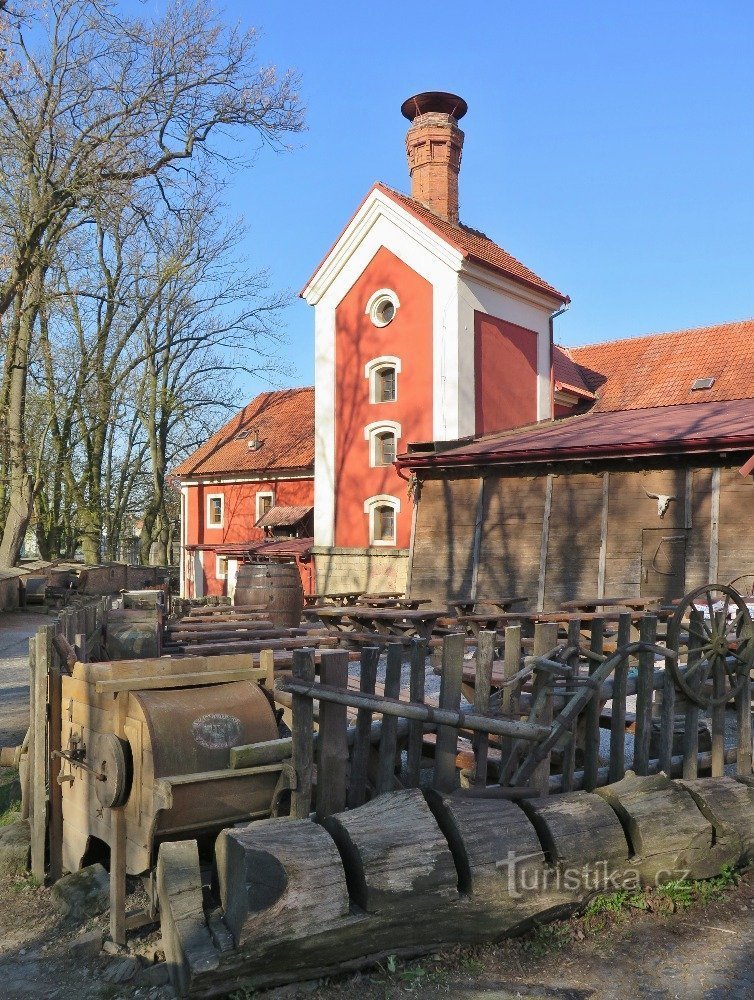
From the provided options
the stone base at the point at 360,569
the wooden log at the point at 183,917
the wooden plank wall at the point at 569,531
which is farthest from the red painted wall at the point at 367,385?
the wooden log at the point at 183,917

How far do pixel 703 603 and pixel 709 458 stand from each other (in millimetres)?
4025

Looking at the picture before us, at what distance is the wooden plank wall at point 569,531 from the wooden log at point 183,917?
11.3 metres

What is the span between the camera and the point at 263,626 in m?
9.85

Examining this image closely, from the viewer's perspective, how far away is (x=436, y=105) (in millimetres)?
25672

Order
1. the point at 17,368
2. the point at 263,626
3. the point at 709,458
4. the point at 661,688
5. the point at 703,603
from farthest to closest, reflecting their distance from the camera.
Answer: the point at 17,368, the point at 709,458, the point at 703,603, the point at 263,626, the point at 661,688

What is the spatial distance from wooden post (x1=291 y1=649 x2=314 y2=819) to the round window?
2000 centimetres

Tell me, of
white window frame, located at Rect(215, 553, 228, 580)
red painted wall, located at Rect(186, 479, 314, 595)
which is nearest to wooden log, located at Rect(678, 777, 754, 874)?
red painted wall, located at Rect(186, 479, 314, 595)

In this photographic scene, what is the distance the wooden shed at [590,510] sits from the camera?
14.4 meters

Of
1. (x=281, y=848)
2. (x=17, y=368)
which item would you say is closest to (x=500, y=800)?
(x=281, y=848)

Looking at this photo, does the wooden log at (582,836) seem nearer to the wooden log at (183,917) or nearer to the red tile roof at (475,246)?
the wooden log at (183,917)

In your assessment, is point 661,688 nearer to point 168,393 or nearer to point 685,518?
point 685,518

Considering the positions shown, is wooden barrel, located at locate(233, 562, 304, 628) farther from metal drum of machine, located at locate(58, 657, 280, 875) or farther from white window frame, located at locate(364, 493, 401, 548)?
white window frame, located at locate(364, 493, 401, 548)

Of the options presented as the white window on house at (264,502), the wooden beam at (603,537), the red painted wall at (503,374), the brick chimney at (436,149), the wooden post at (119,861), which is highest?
the brick chimney at (436,149)

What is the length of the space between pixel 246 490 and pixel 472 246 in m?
12.8
